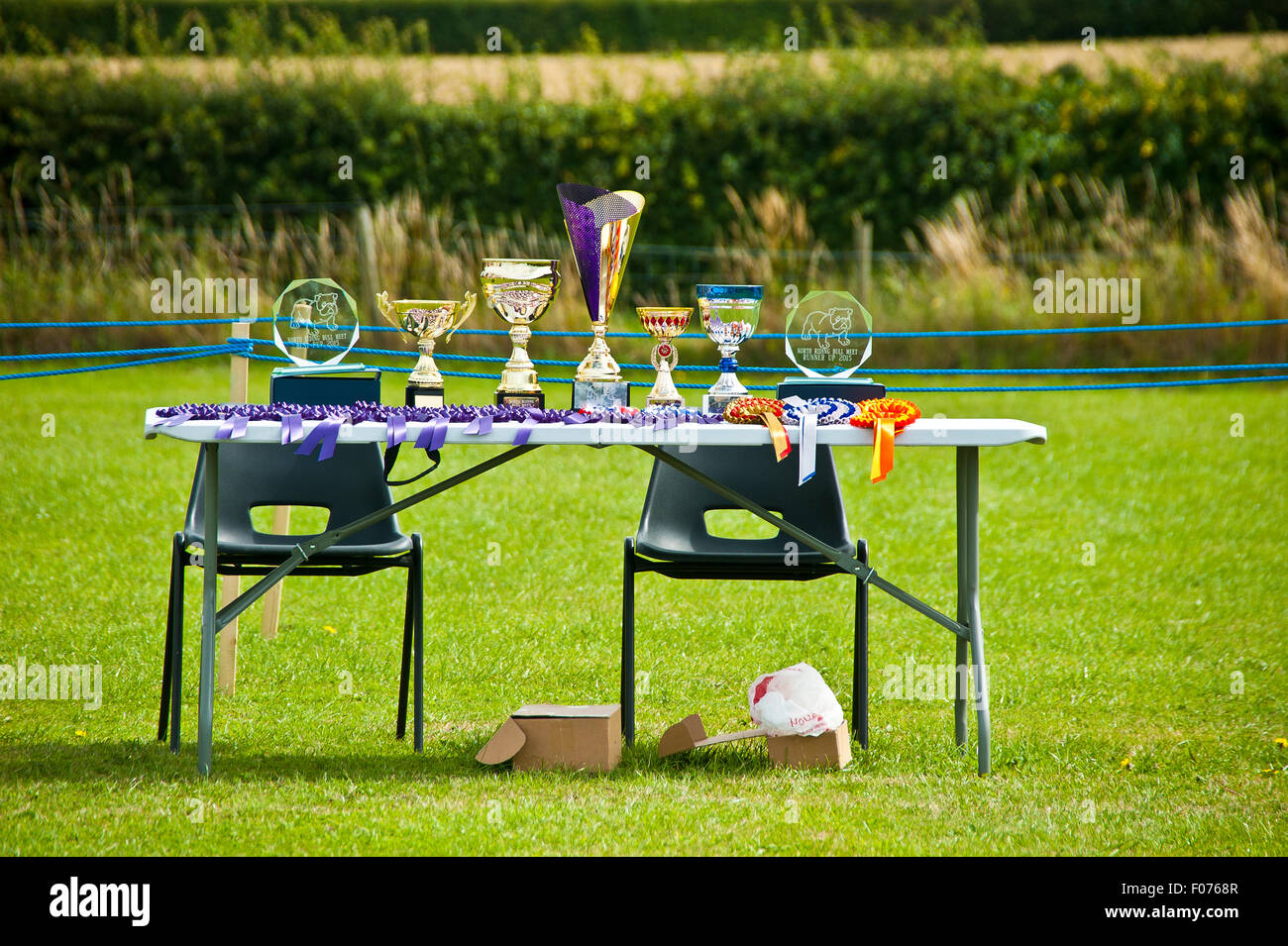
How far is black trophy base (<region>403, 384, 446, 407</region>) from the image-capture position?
3582 millimetres

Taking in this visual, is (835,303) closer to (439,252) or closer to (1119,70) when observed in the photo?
(439,252)

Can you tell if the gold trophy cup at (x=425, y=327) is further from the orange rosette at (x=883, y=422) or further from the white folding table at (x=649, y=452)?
the orange rosette at (x=883, y=422)

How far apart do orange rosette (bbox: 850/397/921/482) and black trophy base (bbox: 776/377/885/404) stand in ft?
0.36

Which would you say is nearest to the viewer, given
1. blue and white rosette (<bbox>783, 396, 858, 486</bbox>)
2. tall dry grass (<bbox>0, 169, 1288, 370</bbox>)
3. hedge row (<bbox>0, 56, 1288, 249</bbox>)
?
blue and white rosette (<bbox>783, 396, 858, 486</bbox>)

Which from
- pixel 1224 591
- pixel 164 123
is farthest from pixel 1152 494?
pixel 164 123

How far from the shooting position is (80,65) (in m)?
14.4

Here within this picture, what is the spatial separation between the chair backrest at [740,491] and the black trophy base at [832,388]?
0.44 m

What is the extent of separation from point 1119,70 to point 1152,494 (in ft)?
25.7

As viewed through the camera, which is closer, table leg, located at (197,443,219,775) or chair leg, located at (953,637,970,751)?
table leg, located at (197,443,219,775)

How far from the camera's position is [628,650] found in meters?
3.85

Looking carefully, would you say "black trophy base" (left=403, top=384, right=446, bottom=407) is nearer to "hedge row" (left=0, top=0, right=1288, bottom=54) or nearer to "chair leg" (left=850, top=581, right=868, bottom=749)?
"chair leg" (left=850, top=581, right=868, bottom=749)

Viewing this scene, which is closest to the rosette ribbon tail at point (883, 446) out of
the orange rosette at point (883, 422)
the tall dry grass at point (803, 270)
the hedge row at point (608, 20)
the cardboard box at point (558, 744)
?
the orange rosette at point (883, 422)

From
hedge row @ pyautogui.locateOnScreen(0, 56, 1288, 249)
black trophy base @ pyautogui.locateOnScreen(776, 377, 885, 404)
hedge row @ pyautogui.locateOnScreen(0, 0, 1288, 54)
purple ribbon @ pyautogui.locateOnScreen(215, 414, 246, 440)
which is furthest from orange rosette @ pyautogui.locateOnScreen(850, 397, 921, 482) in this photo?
hedge row @ pyautogui.locateOnScreen(0, 0, 1288, 54)

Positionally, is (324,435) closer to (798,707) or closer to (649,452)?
(649,452)
